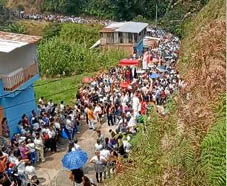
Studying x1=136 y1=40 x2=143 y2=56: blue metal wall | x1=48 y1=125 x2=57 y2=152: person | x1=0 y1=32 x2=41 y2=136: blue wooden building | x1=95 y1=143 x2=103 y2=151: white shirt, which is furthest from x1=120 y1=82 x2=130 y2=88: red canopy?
x1=136 y1=40 x2=143 y2=56: blue metal wall

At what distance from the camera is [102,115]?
18.8m

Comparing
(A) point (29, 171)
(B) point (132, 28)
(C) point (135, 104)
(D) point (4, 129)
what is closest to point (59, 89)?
(C) point (135, 104)

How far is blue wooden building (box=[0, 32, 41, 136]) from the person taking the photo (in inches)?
666

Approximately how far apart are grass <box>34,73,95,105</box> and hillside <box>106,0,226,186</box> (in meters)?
17.6

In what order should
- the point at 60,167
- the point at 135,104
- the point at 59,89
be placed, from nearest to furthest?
the point at 60,167 < the point at 135,104 < the point at 59,89

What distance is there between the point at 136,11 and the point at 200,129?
210ft

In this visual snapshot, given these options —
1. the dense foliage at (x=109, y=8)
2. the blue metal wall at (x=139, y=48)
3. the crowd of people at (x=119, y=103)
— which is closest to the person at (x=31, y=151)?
the crowd of people at (x=119, y=103)

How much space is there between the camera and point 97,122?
1848 cm

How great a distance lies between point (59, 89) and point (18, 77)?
45.9 ft

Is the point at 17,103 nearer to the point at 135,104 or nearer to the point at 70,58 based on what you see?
the point at 135,104

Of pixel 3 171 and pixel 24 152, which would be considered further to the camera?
pixel 24 152

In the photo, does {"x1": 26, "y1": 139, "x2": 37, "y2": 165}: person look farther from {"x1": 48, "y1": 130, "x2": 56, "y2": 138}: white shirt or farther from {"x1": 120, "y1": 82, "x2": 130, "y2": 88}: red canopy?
{"x1": 120, "y1": 82, "x2": 130, "y2": 88}: red canopy

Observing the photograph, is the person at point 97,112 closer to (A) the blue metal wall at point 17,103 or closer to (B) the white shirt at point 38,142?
(A) the blue metal wall at point 17,103

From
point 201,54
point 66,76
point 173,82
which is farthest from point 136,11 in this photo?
point 201,54
